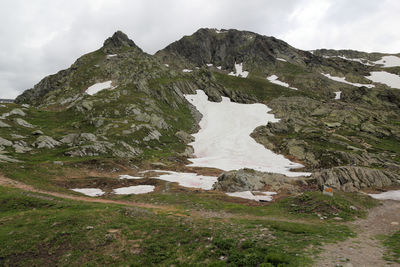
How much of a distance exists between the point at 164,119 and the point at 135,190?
62785 millimetres

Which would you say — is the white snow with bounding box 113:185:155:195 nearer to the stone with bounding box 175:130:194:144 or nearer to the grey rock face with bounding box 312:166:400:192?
the grey rock face with bounding box 312:166:400:192

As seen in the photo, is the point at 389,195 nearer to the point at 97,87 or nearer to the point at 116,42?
the point at 97,87

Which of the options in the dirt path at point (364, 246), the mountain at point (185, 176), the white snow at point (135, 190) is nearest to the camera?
the dirt path at point (364, 246)

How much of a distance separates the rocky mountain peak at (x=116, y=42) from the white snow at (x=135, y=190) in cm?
17780

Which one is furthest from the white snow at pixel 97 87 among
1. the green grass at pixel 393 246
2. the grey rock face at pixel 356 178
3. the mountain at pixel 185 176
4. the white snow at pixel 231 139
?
the green grass at pixel 393 246

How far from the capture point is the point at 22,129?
60.4 m

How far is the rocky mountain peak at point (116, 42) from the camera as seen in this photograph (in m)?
183

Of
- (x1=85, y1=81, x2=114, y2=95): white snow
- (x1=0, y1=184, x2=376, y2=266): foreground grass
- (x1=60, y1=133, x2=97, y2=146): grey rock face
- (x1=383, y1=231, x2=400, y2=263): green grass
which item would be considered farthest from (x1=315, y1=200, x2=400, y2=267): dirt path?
(x1=85, y1=81, x2=114, y2=95): white snow

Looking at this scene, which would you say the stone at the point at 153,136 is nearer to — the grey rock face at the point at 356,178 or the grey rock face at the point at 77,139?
the grey rock face at the point at 77,139

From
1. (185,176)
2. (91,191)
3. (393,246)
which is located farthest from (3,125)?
(393,246)

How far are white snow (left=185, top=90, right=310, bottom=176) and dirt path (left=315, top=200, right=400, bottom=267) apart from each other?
1118 inches

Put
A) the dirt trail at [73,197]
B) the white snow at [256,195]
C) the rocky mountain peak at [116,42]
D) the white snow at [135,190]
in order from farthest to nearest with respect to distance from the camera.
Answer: the rocky mountain peak at [116,42] < the white snow at [135,190] < the white snow at [256,195] < the dirt trail at [73,197]

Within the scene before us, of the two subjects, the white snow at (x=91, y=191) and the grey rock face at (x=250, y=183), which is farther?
the grey rock face at (x=250, y=183)

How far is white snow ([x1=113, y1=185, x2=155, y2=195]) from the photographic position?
111ft
